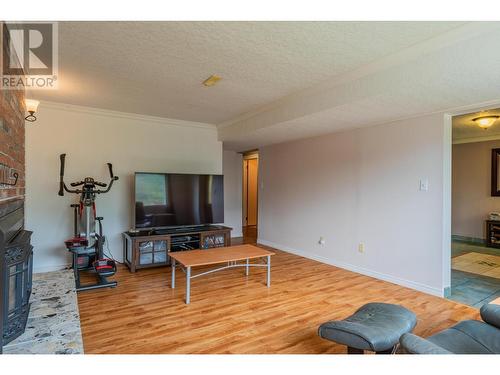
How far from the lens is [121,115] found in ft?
14.8

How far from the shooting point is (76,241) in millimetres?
3445

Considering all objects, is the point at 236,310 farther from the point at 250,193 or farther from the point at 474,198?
the point at 474,198

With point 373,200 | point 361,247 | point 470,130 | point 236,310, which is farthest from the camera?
point 470,130

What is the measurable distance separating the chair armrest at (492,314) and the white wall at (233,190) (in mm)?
5108

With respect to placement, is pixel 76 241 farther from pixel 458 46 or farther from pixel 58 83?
pixel 458 46

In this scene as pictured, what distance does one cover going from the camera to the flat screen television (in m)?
4.26

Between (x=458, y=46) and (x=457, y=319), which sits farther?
(x=457, y=319)

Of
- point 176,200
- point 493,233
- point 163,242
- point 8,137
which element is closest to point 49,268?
point 163,242

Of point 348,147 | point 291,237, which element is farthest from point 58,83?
point 291,237

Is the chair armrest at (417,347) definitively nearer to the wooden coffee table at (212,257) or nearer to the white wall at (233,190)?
the wooden coffee table at (212,257)

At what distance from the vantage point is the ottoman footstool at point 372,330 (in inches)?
69.7

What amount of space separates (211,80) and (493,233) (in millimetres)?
6169

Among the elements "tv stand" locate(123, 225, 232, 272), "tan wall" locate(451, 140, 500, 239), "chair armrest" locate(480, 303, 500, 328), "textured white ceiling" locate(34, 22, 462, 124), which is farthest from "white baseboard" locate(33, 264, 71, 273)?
"tan wall" locate(451, 140, 500, 239)
